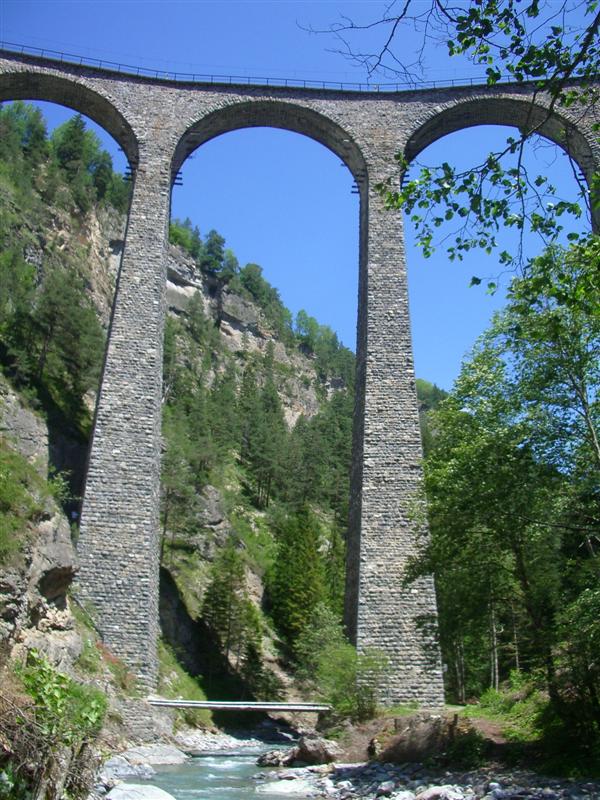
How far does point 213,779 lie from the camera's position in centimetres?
1166

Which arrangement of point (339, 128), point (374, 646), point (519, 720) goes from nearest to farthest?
point (519, 720)
point (374, 646)
point (339, 128)

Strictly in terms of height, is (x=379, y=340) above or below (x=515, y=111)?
below

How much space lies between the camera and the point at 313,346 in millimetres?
84000

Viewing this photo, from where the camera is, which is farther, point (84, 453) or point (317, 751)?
point (84, 453)

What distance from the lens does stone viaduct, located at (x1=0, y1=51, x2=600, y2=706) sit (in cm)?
1518

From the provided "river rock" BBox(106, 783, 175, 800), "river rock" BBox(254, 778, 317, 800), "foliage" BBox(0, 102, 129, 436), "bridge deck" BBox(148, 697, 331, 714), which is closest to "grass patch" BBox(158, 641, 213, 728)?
"bridge deck" BBox(148, 697, 331, 714)

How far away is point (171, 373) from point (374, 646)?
3238 cm

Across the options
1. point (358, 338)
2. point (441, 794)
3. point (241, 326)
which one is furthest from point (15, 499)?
point (241, 326)

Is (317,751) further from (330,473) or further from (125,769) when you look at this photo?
(330,473)

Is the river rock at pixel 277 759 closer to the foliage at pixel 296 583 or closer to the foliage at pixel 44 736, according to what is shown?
the foliage at pixel 44 736

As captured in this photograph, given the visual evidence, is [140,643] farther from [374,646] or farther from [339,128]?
[339,128]

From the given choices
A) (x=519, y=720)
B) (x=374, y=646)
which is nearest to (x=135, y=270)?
(x=374, y=646)

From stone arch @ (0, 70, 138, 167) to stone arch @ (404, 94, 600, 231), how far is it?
738 centimetres

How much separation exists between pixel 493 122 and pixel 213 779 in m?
17.6
